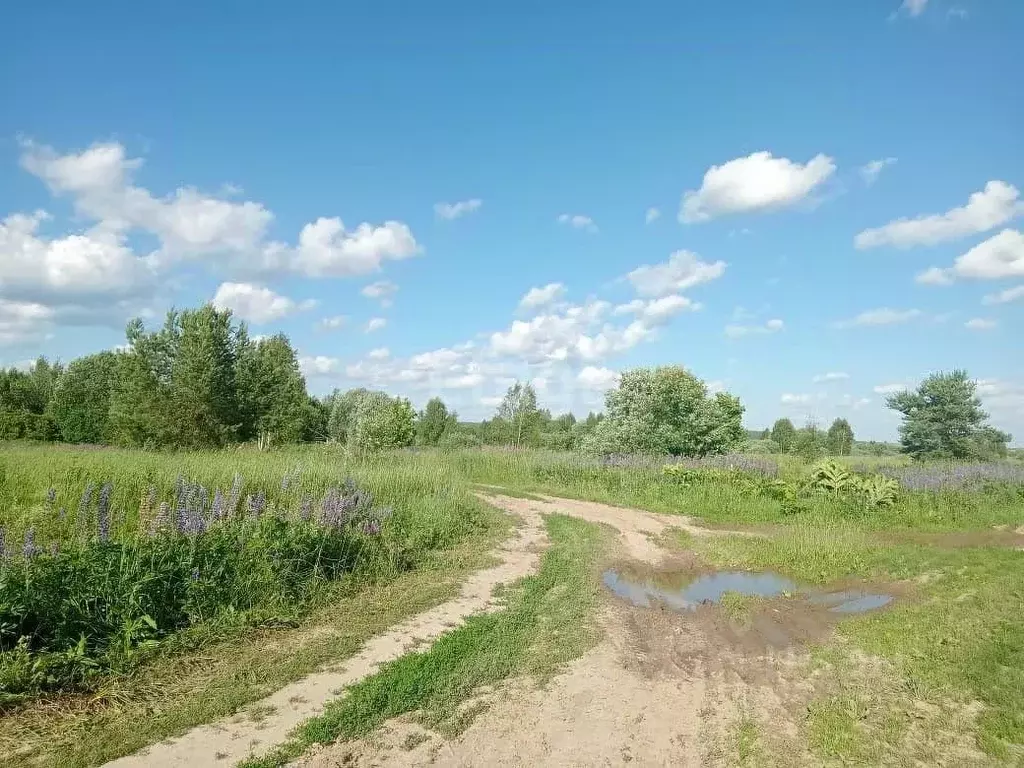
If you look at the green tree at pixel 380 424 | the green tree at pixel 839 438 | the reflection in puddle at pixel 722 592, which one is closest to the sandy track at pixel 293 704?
the reflection in puddle at pixel 722 592

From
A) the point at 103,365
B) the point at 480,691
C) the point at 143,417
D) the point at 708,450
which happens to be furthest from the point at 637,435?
the point at 103,365

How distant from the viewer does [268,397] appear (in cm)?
3516

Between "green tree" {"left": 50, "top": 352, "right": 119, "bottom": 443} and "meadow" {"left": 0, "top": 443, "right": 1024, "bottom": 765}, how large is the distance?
97.8 ft

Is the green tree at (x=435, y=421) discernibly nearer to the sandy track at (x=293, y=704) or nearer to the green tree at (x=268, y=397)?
the green tree at (x=268, y=397)

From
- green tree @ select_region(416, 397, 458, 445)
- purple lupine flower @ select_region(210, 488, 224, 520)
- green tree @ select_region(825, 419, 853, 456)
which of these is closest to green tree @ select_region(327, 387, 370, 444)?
green tree @ select_region(416, 397, 458, 445)

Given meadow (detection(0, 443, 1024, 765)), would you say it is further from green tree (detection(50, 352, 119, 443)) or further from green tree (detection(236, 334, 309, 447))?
green tree (detection(50, 352, 119, 443))

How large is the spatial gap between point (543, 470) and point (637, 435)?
466 cm

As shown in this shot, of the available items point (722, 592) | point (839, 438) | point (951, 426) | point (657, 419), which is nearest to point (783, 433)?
point (839, 438)

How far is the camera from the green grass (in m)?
4.21

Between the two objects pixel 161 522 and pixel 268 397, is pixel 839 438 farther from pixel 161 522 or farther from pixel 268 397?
pixel 161 522

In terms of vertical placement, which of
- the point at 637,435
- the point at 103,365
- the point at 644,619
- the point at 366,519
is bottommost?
the point at 644,619

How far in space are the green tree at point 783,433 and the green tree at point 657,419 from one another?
27.6 meters

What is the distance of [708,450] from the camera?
26.5m

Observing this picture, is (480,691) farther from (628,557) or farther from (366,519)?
(628,557)
